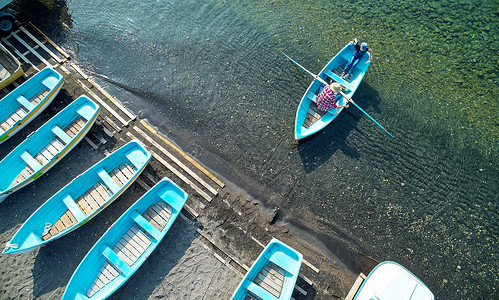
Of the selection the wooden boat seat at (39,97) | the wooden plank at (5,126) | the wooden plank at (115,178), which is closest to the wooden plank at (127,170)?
the wooden plank at (115,178)

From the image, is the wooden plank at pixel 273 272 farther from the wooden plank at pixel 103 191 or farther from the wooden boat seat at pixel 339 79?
the wooden boat seat at pixel 339 79

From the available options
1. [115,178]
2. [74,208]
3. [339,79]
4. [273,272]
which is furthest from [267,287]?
[339,79]

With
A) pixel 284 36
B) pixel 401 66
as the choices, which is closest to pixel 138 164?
pixel 284 36

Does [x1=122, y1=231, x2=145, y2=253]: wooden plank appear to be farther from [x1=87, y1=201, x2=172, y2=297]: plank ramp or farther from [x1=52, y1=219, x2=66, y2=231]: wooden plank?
[x1=52, y1=219, x2=66, y2=231]: wooden plank

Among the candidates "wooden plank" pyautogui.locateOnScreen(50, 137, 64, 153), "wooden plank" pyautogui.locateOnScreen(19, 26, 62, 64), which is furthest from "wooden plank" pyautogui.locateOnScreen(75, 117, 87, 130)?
"wooden plank" pyautogui.locateOnScreen(19, 26, 62, 64)

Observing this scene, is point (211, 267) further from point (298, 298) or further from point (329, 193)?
point (329, 193)

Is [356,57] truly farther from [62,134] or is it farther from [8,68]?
[8,68]
